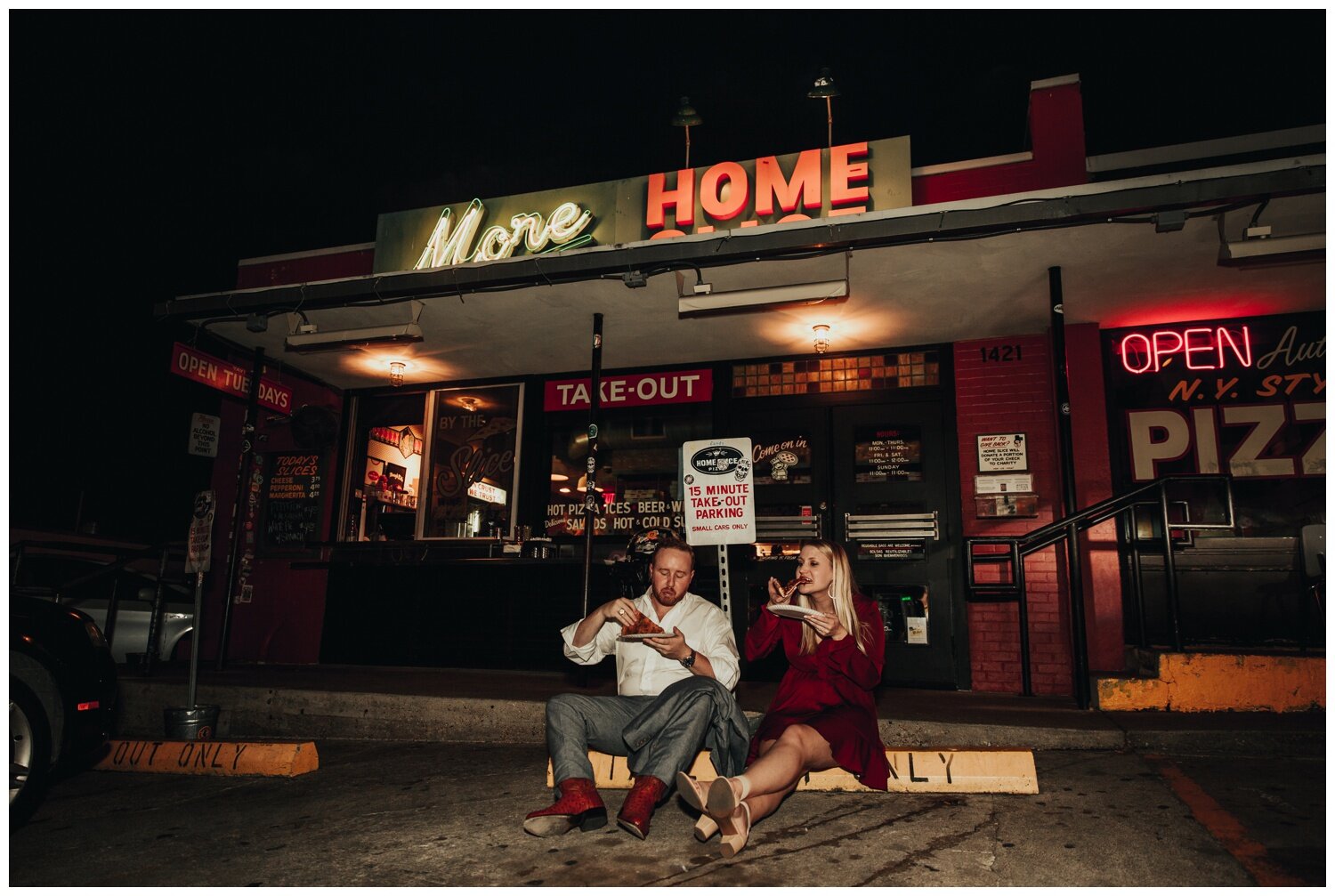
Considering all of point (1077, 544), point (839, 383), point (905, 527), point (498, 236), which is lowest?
point (1077, 544)

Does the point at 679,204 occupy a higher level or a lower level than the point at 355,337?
higher

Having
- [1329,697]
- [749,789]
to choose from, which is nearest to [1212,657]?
[1329,697]

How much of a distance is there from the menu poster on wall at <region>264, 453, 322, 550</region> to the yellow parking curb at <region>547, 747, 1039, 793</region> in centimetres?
690

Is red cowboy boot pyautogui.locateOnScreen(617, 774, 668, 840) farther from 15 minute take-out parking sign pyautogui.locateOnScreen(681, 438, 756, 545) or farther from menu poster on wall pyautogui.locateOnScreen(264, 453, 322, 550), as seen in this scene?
menu poster on wall pyautogui.locateOnScreen(264, 453, 322, 550)

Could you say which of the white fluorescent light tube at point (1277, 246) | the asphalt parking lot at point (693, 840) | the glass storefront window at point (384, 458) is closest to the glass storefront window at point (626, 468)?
the glass storefront window at point (384, 458)

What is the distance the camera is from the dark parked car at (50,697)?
4.05m

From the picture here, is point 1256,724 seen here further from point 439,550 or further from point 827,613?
point 439,550

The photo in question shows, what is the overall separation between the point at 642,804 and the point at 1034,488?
555cm

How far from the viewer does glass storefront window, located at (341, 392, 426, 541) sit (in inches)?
377

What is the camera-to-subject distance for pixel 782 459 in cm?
817

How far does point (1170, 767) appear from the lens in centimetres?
436

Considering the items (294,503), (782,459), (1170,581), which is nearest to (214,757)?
(294,503)

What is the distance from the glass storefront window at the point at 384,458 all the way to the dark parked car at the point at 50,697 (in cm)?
491

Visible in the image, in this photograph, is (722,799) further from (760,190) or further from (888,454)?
(760,190)
